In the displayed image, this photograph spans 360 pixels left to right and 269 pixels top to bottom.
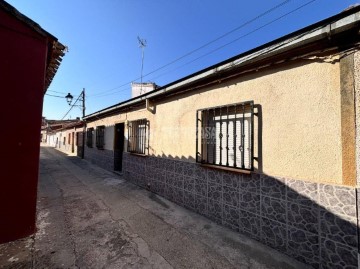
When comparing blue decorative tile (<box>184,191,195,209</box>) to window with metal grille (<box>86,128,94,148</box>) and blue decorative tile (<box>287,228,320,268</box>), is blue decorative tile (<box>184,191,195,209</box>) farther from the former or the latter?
window with metal grille (<box>86,128,94,148</box>)

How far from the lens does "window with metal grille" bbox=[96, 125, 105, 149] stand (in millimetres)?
10895

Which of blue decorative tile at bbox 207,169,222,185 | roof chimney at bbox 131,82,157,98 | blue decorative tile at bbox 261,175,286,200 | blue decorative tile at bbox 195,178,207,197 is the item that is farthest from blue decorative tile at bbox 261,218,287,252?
roof chimney at bbox 131,82,157,98

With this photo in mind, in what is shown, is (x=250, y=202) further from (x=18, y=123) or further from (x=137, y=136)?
(x=137, y=136)

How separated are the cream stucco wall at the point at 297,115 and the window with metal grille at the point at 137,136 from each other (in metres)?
3.98

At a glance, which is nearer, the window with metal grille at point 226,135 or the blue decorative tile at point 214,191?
the window with metal grille at point 226,135

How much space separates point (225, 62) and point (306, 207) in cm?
293

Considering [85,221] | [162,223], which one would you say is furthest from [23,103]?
[162,223]

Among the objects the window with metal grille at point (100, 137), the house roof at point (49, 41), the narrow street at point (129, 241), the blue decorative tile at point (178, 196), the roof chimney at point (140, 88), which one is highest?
the roof chimney at point (140, 88)

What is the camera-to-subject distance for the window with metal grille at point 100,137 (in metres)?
10.9

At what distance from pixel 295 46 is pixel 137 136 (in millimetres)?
6268

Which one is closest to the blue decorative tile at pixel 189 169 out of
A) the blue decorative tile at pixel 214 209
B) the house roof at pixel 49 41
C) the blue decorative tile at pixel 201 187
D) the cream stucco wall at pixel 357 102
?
the blue decorative tile at pixel 201 187

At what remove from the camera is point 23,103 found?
3510 millimetres

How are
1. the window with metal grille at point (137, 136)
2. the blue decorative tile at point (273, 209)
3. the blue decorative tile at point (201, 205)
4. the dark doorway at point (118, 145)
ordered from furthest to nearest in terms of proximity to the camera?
the dark doorway at point (118, 145)
the window with metal grille at point (137, 136)
the blue decorative tile at point (201, 205)
the blue decorative tile at point (273, 209)

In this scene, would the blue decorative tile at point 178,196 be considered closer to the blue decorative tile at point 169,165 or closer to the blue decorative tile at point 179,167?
the blue decorative tile at point 179,167
